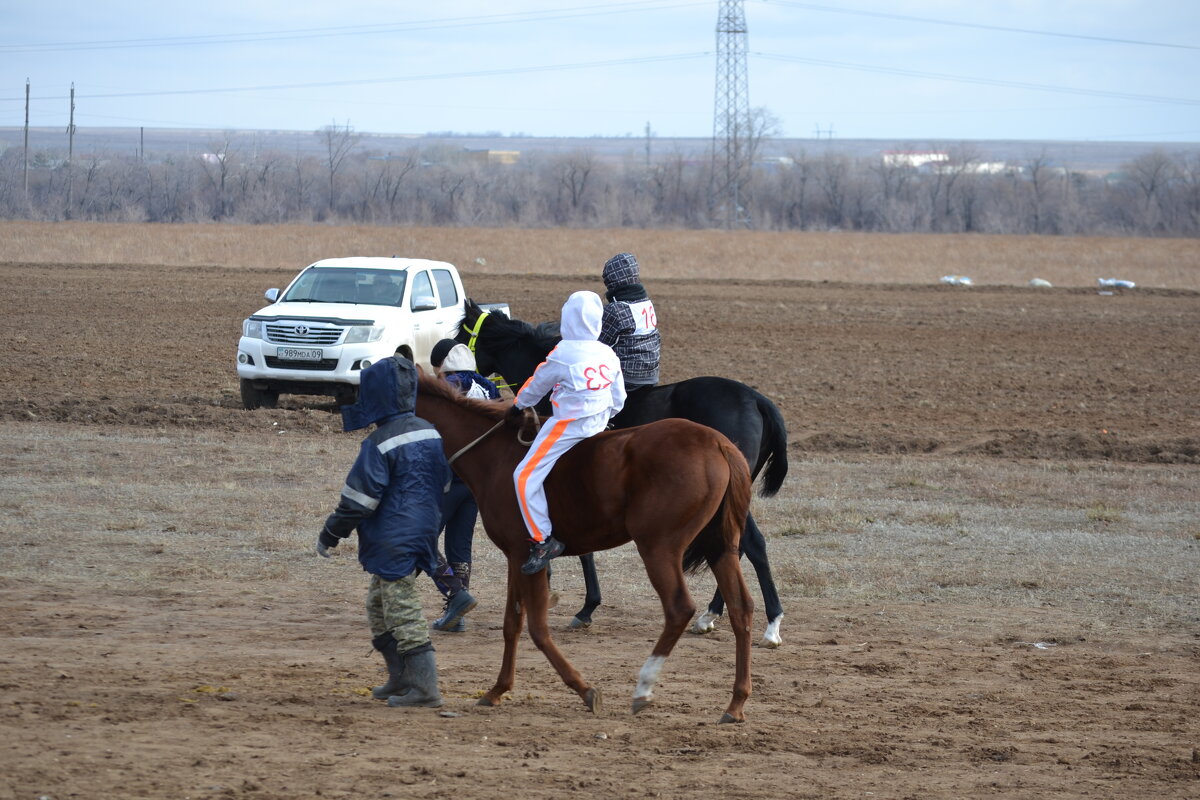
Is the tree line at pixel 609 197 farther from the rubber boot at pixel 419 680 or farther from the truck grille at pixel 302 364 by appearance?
the rubber boot at pixel 419 680

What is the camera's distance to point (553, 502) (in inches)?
242

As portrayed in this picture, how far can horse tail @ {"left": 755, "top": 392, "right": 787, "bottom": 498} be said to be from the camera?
26.9 feet

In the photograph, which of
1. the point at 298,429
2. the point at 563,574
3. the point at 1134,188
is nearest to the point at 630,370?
the point at 563,574

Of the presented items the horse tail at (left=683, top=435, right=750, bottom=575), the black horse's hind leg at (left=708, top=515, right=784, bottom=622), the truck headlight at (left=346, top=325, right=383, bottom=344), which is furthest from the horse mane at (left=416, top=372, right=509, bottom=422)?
the truck headlight at (left=346, top=325, right=383, bottom=344)

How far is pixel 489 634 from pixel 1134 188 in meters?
87.9

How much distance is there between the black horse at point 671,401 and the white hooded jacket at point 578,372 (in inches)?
67.1

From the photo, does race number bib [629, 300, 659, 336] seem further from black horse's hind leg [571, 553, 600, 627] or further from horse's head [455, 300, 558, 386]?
black horse's hind leg [571, 553, 600, 627]

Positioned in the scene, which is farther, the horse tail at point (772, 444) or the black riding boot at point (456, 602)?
the horse tail at point (772, 444)

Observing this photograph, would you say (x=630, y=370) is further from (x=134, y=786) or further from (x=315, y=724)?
(x=134, y=786)

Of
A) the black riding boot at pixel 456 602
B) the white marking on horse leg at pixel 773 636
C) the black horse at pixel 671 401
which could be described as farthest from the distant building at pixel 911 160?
the black riding boot at pixel 456 602

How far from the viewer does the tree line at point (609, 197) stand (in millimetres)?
64375

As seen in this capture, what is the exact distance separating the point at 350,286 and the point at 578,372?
11016 millimetres

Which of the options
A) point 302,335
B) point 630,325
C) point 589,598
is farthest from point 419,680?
point 302,335

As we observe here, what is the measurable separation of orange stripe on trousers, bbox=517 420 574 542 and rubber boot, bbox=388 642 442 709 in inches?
29.2
